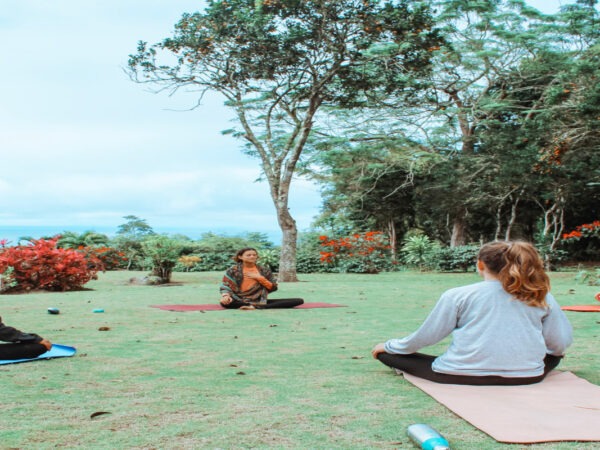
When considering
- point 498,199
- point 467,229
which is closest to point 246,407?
point 498,199

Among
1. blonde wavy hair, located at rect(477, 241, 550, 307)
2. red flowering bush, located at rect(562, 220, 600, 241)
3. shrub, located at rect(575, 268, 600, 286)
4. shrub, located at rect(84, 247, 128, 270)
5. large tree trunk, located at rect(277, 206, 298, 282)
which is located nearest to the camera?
blonde wavy hair, located at rect(477, 241, 550, 307)

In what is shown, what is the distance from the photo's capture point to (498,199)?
71.7 feet

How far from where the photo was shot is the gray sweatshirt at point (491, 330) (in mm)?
3732

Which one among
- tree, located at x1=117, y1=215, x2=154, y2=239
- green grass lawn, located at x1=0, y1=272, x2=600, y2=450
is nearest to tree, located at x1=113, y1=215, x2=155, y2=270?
tree, located at x1=117, y1=215, x2=154, y2=239

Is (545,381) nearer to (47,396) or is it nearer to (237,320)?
(47,396)

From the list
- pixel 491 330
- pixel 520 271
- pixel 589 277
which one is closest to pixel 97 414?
pixel 491 330

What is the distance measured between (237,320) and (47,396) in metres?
4.01

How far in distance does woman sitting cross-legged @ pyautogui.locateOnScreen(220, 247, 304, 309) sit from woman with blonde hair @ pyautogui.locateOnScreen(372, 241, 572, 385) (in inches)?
206

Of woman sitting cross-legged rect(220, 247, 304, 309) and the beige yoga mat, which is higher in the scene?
woman sitting cross-legged rect(220, 247, 304, 309)

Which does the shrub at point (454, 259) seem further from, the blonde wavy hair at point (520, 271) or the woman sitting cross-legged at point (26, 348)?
the blonde wavy hair at point (520, 271)

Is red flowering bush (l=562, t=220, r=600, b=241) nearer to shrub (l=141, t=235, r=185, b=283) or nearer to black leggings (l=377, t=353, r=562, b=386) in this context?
shrub (l=141, t=235, r=185, b=283)

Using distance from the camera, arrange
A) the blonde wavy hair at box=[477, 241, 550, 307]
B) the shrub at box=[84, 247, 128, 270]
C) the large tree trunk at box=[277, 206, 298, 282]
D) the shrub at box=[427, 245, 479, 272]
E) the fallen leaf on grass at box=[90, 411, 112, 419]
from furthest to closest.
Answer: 1. the shrub at box=[84, 247, 128, 270]
2. the shrub at box=[427, 245, 479, 272]
3. the large tree trunk at box=[277, 206, 298, 282]
4. the blonde wavy hair at box=[477, 241, 550, 307]
5. the fallen leaf on grass at box=[90, 411, 112, 419]

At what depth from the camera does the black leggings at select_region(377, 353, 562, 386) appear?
3.81 metres

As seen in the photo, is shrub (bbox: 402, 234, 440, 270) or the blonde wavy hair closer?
the blonde wavy hair
